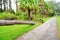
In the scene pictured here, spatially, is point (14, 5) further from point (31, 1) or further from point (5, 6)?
point (31, 1)

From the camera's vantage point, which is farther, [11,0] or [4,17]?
[11,0]

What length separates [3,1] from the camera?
1741 inches

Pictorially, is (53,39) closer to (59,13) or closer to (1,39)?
(1,39)

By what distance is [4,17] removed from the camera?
28.1 m

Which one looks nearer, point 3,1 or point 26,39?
point 26,39

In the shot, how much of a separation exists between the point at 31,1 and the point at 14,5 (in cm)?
3738

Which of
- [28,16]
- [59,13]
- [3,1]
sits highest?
[3,1]

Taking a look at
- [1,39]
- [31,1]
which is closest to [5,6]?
[1,39]

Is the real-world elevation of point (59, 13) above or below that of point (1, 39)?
below

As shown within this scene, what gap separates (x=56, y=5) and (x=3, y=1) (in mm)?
70514

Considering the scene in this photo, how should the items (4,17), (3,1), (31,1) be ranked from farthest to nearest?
(3,1), (4,17), (31,1)

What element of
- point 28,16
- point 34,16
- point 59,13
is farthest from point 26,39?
point 59,13

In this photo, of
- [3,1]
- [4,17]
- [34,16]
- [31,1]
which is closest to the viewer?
[31,1]

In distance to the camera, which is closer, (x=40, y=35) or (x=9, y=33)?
(x=40, y=35)
